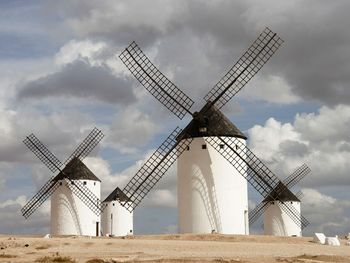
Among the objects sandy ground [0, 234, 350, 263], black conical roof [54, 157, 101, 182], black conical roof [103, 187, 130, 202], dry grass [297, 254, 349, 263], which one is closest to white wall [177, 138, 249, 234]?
sandy ground [0, 234, 350, 263]

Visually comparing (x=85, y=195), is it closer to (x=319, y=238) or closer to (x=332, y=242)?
(x=319, y=238)

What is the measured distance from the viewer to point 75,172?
5669 centimetres

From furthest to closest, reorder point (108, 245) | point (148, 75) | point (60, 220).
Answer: point (60, 220) → point (148, 75) → point (108, 245)

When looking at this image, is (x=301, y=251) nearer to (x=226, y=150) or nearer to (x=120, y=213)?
(x=226, y=150)

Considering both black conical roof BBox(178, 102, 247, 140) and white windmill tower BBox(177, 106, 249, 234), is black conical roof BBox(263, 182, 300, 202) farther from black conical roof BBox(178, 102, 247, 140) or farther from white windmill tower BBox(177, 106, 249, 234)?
black conical roof BBox(178, 102, 247, 140)

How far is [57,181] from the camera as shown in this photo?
5628 centimetres

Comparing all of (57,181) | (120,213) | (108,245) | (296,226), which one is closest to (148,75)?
(108,245)

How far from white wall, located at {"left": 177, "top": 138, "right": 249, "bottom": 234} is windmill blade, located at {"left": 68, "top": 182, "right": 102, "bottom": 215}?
17.7 meters

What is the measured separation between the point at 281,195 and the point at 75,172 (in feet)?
59.8

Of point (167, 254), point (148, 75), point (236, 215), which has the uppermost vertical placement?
point (148, 75)

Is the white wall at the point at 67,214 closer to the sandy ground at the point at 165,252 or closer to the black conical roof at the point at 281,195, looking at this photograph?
the black conical roof at the point at 281,195

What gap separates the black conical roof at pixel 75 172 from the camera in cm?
5628

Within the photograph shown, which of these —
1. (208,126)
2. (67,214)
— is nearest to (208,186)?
(208,126)

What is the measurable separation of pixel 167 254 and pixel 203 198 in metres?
12.7
